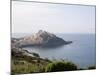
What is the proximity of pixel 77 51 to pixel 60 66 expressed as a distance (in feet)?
0.93

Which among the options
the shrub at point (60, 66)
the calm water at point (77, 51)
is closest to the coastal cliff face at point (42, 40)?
the calm water at point (77, 51)

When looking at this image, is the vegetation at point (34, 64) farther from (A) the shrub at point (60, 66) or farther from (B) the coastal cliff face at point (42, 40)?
(B) the coastal cliff face at point (42, 40)

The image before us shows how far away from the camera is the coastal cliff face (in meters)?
2.31

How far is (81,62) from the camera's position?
2.50 m

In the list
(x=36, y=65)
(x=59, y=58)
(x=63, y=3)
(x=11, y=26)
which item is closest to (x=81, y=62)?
(x=59, y=58)

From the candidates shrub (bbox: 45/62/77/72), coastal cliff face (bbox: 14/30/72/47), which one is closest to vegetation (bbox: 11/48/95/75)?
shrub (bbox: 45/62/77/72)

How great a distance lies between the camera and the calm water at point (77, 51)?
7.82 ft

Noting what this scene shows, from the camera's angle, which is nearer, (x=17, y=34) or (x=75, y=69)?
(x=17, y=34)

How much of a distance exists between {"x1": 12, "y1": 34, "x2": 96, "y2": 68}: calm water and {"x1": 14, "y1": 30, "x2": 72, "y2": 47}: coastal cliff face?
2.0 inches

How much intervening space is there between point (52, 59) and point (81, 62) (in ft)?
1.25

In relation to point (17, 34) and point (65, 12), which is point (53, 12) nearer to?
point (65, 12)

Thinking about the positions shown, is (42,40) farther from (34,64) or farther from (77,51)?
(77,51)

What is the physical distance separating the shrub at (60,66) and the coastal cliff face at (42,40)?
0.23 m

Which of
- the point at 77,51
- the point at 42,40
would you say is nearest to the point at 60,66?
the point at 77,51
